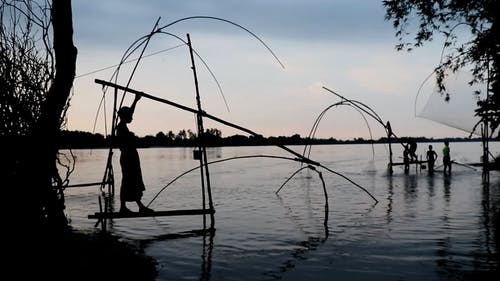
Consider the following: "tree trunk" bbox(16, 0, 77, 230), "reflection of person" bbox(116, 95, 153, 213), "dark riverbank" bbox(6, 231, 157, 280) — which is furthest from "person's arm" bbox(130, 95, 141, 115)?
"dark riverbank" bbox(6, 231, 157, 280)

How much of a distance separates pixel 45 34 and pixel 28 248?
3556 millimetres

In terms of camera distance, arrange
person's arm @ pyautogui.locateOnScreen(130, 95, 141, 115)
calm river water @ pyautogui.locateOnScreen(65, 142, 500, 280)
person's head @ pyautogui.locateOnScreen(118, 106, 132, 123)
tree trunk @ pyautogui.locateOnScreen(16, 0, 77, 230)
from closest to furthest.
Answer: calm river water @ pyautogui.locateOnScreen(65, 142, 500, 280) < tree trunk @ pyautogui.locateOnScreen(16, 0, 77, 230) < person's arm @ pyautogui.locateOnScreen(130, 95, 141, 115) < person's head @ pyautogui.locateOnScreen(118, 106, 132, 123)

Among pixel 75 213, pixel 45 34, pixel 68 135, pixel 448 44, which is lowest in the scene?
pixel 75 213

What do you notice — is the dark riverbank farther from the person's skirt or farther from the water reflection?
the person's skirt

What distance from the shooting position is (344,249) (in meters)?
8.77

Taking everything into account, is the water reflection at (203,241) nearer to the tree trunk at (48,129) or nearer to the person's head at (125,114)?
the tree trunk at (48,129)

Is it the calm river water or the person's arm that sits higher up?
the person's arm

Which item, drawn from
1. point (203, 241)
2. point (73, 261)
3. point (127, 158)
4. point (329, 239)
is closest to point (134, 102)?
point (127, 158)

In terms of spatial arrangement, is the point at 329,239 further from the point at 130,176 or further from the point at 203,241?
the point at 130,176

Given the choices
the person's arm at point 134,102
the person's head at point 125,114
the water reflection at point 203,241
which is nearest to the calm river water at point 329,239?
the water reflection at point 203,241

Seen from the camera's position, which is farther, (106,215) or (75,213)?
(75,213)

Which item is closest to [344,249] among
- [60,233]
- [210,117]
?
[210,117]

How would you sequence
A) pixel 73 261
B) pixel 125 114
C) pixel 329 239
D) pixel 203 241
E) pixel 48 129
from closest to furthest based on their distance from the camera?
pixel 73 261
pixel 48 129
pixel 125 114
pixel 203 241
pixel 329 239

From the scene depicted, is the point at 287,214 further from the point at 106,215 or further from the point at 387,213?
the point at 106,215
